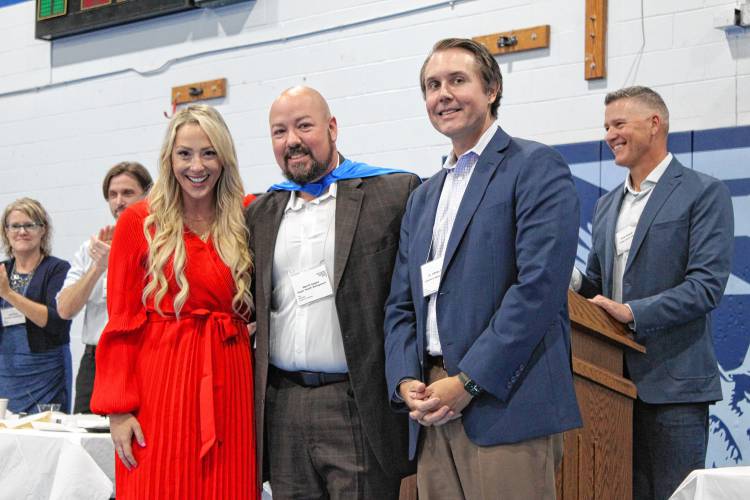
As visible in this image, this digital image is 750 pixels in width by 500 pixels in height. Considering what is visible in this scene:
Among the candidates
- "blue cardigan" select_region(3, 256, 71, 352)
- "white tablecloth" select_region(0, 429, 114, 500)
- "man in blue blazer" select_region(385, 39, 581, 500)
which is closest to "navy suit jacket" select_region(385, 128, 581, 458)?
"man in blue blazer" select_region(385, 39, 581, 500)

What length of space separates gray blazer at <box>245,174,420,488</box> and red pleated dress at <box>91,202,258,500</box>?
0.07 metres

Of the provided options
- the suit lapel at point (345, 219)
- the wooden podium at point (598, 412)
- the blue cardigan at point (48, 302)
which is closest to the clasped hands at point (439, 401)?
the suit lapel at point (345, 219)

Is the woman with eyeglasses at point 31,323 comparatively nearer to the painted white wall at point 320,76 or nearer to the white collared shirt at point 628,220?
the painted white wall at point 320,76

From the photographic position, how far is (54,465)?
9.16 feet

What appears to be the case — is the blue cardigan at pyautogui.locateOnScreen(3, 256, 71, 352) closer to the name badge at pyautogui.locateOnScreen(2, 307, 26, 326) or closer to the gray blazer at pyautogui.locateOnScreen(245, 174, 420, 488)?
the name badge at pyautogui.locateOnScreen(2, 307, 26, 326)

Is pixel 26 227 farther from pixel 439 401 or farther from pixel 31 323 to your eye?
pixel 439 401

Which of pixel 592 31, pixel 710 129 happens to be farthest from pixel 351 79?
pixel 710 129

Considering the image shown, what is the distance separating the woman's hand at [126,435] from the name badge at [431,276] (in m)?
0.84

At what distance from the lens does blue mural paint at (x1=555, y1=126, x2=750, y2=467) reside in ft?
13.7

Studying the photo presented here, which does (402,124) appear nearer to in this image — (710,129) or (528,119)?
(528,119)

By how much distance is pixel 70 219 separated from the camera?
22.6 feet

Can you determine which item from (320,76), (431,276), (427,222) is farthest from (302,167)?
(320,76)

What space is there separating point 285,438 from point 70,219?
16.3ft

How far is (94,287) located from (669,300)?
261 centimetres
